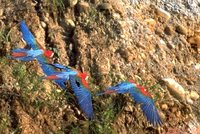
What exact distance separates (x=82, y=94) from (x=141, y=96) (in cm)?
41

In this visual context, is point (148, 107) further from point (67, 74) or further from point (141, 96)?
point (67, 74)

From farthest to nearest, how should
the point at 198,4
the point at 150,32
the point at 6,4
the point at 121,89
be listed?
1. the point at 198,4
2. the point at 150,32
3. the point at 6,4
4. the point at 121,89

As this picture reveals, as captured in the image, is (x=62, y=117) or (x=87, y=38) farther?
(x=87, y=38)

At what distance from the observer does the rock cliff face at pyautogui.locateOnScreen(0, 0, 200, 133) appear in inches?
149

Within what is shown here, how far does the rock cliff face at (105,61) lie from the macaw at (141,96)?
0.26ft

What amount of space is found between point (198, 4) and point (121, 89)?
1.55 metres

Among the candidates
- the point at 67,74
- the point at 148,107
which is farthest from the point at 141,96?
the point at 67,74

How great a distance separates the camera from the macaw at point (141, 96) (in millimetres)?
3912

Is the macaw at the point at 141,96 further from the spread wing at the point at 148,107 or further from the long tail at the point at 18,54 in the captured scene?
the long tail at the point at 18,54

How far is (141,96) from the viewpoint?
3939mm

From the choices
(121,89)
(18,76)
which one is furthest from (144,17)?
(18,76)

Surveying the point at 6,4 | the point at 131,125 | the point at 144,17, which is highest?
the point at 6,4

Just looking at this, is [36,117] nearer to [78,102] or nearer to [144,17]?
[78,102]

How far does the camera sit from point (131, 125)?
3951 mm
